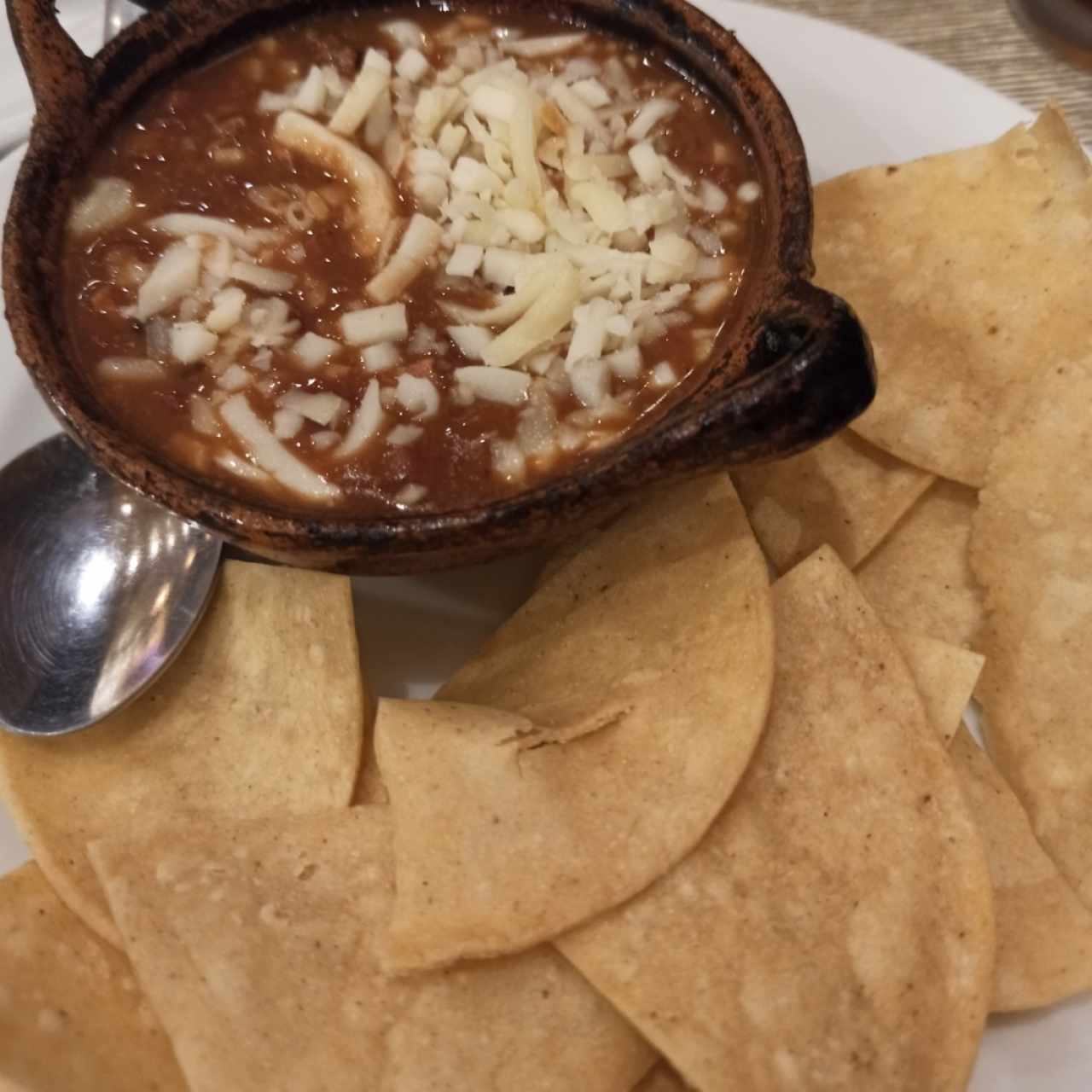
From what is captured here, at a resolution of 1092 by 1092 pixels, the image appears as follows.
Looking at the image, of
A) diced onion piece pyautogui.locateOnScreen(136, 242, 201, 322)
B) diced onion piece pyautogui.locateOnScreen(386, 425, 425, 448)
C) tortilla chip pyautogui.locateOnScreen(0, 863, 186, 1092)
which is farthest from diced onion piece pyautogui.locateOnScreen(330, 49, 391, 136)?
tortilla chip pyautogui.locateOnScreen(0, 863, 186, 1092)

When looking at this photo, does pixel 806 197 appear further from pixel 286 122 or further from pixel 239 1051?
pixel 239 1051

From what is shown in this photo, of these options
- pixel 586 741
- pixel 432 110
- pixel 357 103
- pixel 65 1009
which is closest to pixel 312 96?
pixel 357 103

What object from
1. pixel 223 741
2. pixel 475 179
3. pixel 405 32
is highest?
pixel 405 32

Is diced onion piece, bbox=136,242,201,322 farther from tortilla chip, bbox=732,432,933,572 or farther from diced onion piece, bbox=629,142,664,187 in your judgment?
tortilla chip, bbox=732,432,933,572

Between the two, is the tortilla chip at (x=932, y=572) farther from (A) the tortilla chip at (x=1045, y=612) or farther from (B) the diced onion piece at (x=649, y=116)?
(B) the diced onion piece at (x=649, y=116)

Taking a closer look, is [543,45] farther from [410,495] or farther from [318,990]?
[318,990]

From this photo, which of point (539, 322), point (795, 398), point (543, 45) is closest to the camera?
point (795, 398)

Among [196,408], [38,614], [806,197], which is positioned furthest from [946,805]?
[38,614]
